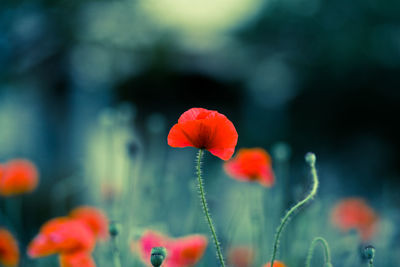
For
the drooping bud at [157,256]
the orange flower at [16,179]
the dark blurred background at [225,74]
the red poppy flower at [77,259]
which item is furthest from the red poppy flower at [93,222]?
the dark blurred background at [225,74]

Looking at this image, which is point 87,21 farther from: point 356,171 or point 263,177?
point 263,177

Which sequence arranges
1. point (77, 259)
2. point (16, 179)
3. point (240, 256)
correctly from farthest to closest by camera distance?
point (240, 256) < point (16, 179) < point (77, 259)

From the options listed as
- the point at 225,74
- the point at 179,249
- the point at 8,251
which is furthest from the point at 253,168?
the point at 225,74

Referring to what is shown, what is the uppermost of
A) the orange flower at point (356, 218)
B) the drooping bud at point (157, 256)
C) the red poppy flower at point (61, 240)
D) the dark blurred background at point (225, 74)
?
the dark blurred background at point (225, 74)

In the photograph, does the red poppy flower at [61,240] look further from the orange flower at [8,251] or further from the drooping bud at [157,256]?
the drooping bud at [157,256]

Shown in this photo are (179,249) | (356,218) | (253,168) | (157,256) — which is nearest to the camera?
(157,256)

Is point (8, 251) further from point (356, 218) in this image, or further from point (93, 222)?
point (356, 218)

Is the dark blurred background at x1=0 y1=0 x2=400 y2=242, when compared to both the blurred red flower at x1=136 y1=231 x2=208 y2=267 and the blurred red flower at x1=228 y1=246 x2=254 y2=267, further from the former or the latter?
the blurred red flower at x1=136 y1=231 x2=208 y2=267
